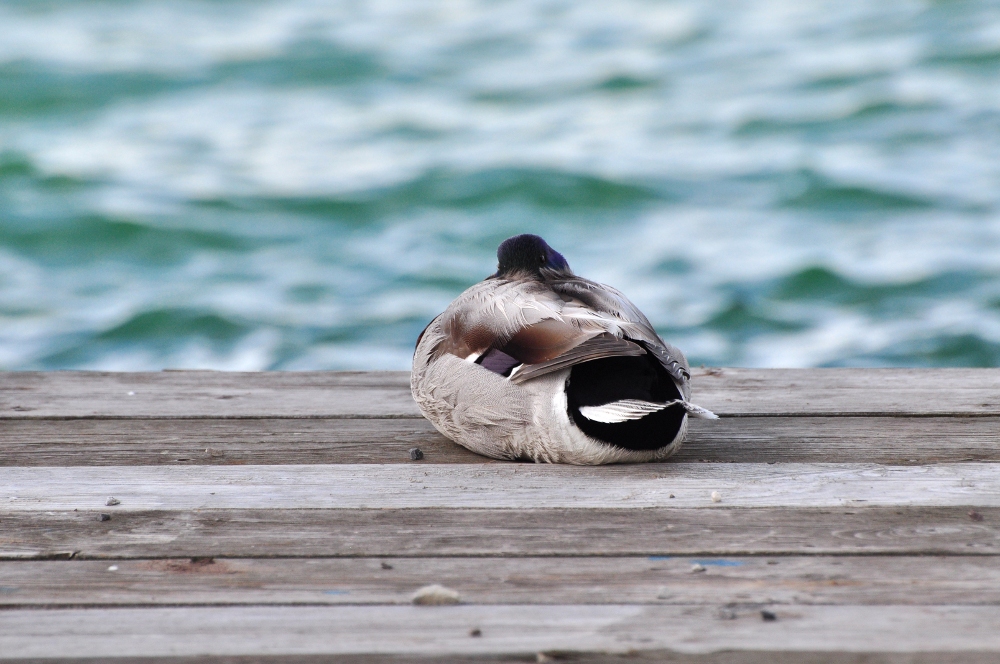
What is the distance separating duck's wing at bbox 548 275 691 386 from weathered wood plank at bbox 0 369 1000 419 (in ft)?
1.84

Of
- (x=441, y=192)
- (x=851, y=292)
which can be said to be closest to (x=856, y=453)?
(x=851, y=292)

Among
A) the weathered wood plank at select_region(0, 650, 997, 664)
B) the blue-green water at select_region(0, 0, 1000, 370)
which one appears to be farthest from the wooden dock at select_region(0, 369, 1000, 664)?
the blue-green water at select_region(0, 0, 1000, 370)

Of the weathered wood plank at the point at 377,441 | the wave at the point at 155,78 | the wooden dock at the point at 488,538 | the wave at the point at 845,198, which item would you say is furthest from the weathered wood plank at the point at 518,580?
the wave at the point at 155,78

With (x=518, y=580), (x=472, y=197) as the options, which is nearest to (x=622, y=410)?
(x=518, y=580)

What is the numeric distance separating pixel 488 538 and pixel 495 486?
349 mm

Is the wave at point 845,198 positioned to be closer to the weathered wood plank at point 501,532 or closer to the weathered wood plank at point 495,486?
the weathered wood plank at point 495,486

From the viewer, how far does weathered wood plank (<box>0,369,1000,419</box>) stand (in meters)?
3.57

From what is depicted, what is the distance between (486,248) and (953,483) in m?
7.10

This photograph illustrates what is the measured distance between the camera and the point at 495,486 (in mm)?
2840

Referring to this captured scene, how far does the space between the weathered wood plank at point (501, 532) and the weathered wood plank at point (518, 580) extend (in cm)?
4

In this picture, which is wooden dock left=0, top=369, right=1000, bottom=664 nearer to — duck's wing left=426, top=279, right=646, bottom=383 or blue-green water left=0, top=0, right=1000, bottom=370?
duck's wing left=426, top=279, right=646, bottom=383

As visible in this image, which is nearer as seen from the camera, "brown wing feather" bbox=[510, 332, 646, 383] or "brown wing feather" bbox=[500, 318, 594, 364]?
"brown wing feather" bbox=[510, 332, 646, 383]

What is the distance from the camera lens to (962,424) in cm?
334

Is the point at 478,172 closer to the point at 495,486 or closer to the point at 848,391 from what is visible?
the point at 848,391
